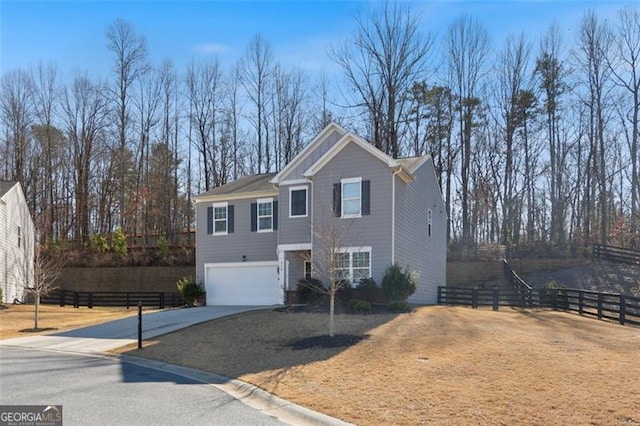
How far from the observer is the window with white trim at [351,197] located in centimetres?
2281

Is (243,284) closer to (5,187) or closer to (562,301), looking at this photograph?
(562,301)

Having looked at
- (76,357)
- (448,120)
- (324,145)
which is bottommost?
(76,357)

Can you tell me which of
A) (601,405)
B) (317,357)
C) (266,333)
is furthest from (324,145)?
(601,405)

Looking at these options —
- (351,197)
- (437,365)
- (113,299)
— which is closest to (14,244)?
(113,299)

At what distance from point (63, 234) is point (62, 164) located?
649 centimetres

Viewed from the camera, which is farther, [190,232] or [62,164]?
[62,164]

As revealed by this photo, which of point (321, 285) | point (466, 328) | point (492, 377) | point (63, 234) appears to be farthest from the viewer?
point (63, 234)

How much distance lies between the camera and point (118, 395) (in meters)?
9.09

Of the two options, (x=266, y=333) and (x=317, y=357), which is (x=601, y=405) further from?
(x=266, y=333)

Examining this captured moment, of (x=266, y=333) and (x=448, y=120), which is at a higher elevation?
(x=448, y=120)

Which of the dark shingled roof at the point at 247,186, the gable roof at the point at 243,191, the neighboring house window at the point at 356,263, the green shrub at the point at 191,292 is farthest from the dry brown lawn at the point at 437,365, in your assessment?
the dark shingled roof at the point at 247,186

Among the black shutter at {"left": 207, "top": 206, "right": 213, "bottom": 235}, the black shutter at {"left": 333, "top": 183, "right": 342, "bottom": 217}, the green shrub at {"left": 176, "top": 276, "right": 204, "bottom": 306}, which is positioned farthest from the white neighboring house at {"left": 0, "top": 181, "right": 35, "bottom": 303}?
the black shutter at {"left": 333, "top": 183, "right": 342, "bottom": 217}

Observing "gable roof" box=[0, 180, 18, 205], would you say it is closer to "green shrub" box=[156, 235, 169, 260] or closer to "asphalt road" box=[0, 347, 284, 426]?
"green shrub" box=[156, 235, 169, 260]

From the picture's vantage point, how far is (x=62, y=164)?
4859 cm
